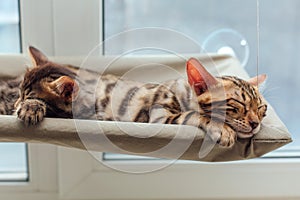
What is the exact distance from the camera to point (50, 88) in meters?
0.94

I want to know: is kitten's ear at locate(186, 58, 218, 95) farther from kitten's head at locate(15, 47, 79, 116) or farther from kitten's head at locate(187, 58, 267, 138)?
kitten's head at locate(15, 47, 79, 116)

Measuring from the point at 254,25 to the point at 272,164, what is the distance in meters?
0.39

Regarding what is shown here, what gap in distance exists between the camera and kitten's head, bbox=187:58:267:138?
2.89ft

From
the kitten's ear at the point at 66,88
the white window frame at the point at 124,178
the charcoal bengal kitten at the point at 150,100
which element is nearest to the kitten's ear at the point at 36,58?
the charcoal bengal kitten at the point at 150,100

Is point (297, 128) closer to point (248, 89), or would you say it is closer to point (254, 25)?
point (254, 25)

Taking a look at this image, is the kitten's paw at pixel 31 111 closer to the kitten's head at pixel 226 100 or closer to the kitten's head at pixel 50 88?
the kitten's head at pixel 50 88

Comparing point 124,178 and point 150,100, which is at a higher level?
point 150,100

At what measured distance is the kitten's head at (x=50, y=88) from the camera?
93 cm

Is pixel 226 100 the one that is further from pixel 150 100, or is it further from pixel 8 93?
pixel 8 93

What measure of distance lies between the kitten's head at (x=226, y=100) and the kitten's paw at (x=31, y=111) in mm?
273

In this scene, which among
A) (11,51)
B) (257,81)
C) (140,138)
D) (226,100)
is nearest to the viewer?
(140,138)

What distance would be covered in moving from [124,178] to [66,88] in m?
0.49

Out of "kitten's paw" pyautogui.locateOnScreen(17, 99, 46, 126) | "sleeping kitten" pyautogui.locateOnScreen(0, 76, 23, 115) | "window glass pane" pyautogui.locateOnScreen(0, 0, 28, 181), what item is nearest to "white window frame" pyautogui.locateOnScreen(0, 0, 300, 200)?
"window glass pane" pyautogui.locateOnScreen(0, 0, 28, 181)

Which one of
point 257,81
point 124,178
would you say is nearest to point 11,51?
point 124,178
